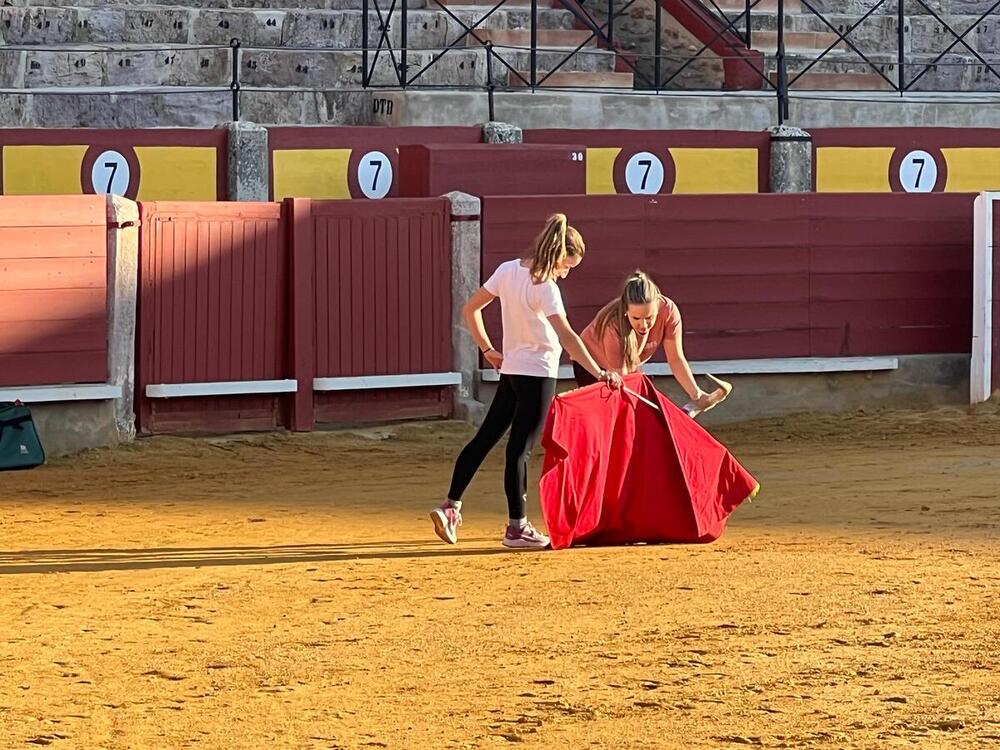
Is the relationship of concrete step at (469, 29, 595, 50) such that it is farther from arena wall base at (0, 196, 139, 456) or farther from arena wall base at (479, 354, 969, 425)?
arena wall base at (0, 196, 139, 456)

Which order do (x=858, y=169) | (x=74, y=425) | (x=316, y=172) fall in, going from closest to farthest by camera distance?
(x=74, y=425)
(x=316, y=172)
(x=858, y=169)

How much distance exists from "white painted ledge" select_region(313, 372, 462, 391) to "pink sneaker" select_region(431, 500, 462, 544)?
3.23 m

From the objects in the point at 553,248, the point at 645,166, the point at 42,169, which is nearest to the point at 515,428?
the point at 553,248

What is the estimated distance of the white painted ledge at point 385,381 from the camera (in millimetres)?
10266

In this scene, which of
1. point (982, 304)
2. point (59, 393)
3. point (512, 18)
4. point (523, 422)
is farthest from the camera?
point (512, 18)

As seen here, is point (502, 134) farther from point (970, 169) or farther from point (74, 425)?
point (74, 425)

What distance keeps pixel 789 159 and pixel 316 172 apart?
350 centimetres

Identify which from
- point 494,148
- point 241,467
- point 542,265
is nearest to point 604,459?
point 542,265

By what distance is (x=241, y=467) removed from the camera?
373 inches

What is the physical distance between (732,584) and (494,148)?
538 centimetres

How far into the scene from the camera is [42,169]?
40.6 ft

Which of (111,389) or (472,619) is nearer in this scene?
(472,619)

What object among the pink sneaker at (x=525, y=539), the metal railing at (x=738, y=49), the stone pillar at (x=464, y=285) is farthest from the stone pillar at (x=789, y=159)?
the pink sneaker at (x=525, y=539)

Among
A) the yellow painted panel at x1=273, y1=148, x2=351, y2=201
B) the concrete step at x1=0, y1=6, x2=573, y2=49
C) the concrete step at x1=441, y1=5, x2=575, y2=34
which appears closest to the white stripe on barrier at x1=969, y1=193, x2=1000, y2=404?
the yellow painted panel at x1=273, y1=148, x2=351, y2=201
